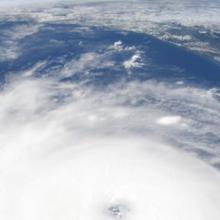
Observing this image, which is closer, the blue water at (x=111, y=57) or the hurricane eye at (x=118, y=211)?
the hurricane eye at (x=118, y=211)

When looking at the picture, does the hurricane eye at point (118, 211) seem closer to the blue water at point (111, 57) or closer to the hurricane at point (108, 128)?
the hurricane at point (108, 128)

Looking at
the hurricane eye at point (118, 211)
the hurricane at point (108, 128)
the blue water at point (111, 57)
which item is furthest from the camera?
the blue water at point (111, 57)

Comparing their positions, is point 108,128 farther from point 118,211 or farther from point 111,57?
point 111,57

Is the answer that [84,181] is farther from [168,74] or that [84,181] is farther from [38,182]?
[168,74]

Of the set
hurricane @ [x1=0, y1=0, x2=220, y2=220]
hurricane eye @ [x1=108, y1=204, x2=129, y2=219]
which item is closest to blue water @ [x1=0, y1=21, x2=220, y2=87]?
hurricane @ [x1=0, y1=0, x2=220, y2=220]

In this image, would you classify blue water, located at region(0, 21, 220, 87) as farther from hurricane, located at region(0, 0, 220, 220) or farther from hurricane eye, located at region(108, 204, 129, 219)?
hurricane eye, located at region(108, 204, 129, 219)

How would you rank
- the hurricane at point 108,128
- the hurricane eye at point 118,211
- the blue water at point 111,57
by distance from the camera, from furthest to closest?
the blue water at point 111,57 < the hurricane at point 108,128 < the hurricane eye at point 118,211

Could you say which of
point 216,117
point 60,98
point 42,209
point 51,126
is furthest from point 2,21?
point 42,209

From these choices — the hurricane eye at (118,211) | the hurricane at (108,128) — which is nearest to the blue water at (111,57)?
the hurricane at (108,128)

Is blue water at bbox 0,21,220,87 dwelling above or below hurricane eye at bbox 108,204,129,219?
below

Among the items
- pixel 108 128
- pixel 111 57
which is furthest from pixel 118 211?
pixel 111 57

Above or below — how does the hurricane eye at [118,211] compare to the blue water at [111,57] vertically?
above
